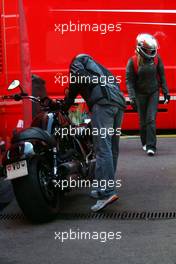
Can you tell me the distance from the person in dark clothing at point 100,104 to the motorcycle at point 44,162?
0.31m

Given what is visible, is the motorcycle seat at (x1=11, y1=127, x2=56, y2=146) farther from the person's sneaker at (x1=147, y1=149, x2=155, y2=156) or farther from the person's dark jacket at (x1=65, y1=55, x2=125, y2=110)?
the person's sneaker at (x1=147, y1=149, x2=155, y2=156)

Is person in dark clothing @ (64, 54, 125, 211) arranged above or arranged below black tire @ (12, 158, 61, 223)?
above

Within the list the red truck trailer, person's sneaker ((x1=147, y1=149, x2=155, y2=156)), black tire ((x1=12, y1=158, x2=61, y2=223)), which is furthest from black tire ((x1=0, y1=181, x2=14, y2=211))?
the red truck trailer

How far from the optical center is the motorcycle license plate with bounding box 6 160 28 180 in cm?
568

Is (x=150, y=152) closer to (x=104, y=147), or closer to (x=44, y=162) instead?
(x=104, y=147)

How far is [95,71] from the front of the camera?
20.3 feet

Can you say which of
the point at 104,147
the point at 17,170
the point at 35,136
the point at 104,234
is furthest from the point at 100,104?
the point at 104,234

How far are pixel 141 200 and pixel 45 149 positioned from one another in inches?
51.0

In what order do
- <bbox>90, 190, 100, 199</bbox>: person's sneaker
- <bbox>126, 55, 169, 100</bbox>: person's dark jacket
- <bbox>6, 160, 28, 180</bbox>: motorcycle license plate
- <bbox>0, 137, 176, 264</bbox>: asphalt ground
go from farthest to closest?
<bbox>126, 55, 169, 100</bbox>: person's dark jacket
<bbox>90, 190, 100, 199</bbox>: person's sneaker
<bbox>6, 160, 28, 180</bbox>: motorcycle license plate
<bbox>0, 137, 176, 264</bbox>: asphalt ground

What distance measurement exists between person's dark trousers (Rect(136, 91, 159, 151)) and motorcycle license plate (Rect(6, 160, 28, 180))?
4.05 metres

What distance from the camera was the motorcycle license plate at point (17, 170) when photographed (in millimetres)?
5676

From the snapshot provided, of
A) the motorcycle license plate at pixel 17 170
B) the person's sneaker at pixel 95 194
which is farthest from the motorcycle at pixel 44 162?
the person's sneaker at pixel 95 194

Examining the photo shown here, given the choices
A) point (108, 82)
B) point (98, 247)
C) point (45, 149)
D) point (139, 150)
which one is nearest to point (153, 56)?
point (139, 150)

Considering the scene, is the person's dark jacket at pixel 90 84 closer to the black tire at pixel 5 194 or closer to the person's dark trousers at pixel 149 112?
the black tire at pixel 5 194
